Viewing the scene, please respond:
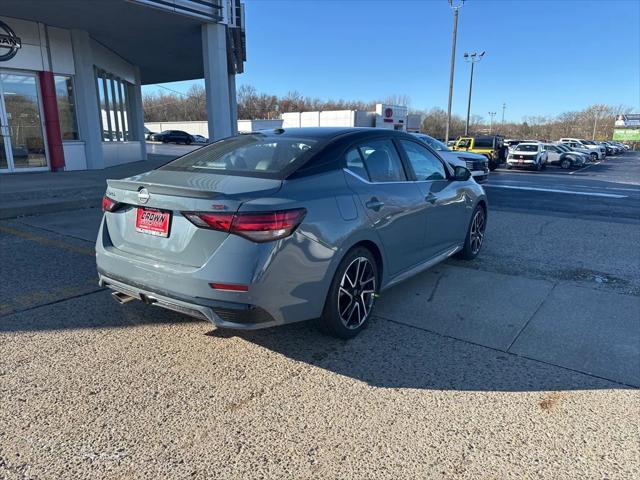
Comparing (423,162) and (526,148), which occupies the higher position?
(423,162)

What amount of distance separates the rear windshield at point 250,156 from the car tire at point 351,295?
83 centimetres

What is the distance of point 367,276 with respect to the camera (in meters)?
3.58

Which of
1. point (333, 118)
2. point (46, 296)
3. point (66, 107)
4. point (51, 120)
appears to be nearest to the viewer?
point (46, 296)

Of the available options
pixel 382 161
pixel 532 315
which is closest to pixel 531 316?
pixel 532 315

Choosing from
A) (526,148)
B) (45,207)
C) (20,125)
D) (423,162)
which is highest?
(20,125)

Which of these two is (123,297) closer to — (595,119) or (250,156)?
(250,156)

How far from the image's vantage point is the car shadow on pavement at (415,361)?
117 inches

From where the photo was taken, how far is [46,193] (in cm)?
895

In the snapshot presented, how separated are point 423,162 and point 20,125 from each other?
1276cm

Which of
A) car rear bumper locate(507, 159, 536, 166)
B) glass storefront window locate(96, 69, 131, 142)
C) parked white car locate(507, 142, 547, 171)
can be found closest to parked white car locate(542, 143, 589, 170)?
parked white car locate(507, 142, 547, 171)

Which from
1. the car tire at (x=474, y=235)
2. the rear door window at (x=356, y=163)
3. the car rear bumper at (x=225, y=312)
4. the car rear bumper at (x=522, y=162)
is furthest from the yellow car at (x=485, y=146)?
the car rear bumper at (x=225, y=312)

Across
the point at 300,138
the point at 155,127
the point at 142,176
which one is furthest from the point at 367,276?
the point at 155,127

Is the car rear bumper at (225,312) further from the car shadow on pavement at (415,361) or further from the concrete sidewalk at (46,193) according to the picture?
the concrete sidewalk at (46,193)

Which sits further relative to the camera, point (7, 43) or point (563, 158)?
point (563, 158)
